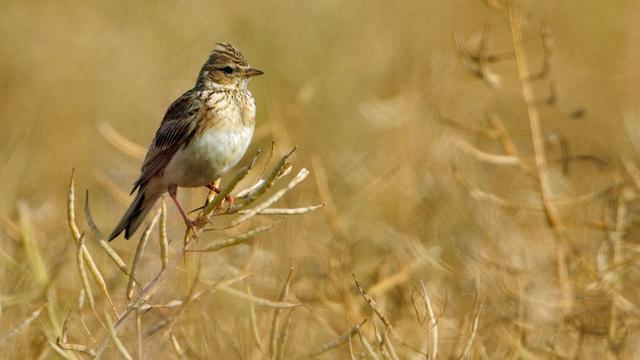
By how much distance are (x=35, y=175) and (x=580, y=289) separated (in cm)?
618

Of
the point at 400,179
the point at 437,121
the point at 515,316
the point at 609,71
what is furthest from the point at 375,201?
the point at 609,71

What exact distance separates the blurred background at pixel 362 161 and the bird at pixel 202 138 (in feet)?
0.79

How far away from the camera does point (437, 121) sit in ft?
30.2

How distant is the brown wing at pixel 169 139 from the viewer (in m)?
5.59

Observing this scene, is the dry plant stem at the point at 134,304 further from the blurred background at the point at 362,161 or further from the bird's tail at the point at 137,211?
the bird's tail at the point at 137,211

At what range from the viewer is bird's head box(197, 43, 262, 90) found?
5863 millimetres

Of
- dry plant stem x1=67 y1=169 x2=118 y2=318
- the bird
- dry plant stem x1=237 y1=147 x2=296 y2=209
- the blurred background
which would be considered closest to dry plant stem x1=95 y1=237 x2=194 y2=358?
dry plant stem x1=67 y1=169 x2=118 y2=318

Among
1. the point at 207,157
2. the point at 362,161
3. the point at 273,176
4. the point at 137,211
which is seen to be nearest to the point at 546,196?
the point at 207,157

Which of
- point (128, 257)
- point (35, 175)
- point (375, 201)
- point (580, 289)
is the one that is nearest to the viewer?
point (580, 289)

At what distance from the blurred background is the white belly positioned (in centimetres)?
36

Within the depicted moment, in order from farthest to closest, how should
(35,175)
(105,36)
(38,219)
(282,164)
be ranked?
(105,36), (35,175), (38,219), (282,164)

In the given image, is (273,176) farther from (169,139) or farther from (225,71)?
(225,71)

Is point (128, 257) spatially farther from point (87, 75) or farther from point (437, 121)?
point (87, 75)

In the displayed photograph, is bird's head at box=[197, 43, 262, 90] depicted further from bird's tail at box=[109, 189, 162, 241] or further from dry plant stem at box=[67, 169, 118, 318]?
dry plant stem at box=[67, 169, 118, 318]
